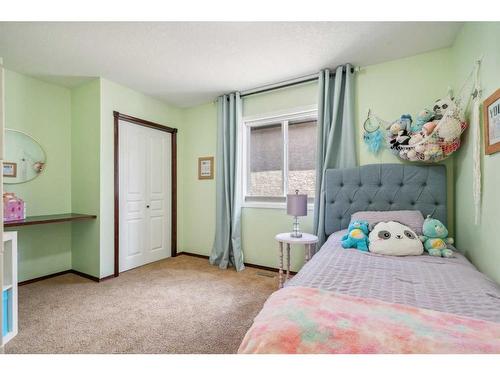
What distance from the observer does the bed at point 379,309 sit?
0.74 metres

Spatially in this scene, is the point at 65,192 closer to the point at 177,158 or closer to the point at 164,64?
the point at 177,158

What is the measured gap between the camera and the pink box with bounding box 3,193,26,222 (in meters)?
2.41

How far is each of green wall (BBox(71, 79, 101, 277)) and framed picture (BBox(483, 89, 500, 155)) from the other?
138 inches

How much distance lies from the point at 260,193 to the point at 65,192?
252 cm

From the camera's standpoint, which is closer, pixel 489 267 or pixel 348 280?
pixel 348 280

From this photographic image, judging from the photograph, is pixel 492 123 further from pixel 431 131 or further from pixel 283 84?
pixel 283 84

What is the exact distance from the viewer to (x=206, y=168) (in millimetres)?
3752

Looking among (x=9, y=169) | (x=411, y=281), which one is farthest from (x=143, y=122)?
(x=411, y=281)

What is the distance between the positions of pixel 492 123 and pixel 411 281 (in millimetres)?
1053

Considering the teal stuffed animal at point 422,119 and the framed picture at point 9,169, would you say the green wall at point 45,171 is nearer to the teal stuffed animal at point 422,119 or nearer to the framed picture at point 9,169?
the framed picture at point 9,169

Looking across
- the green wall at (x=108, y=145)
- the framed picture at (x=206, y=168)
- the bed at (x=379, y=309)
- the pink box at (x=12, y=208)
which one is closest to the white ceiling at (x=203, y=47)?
the green wall at (x=108, y=145)
